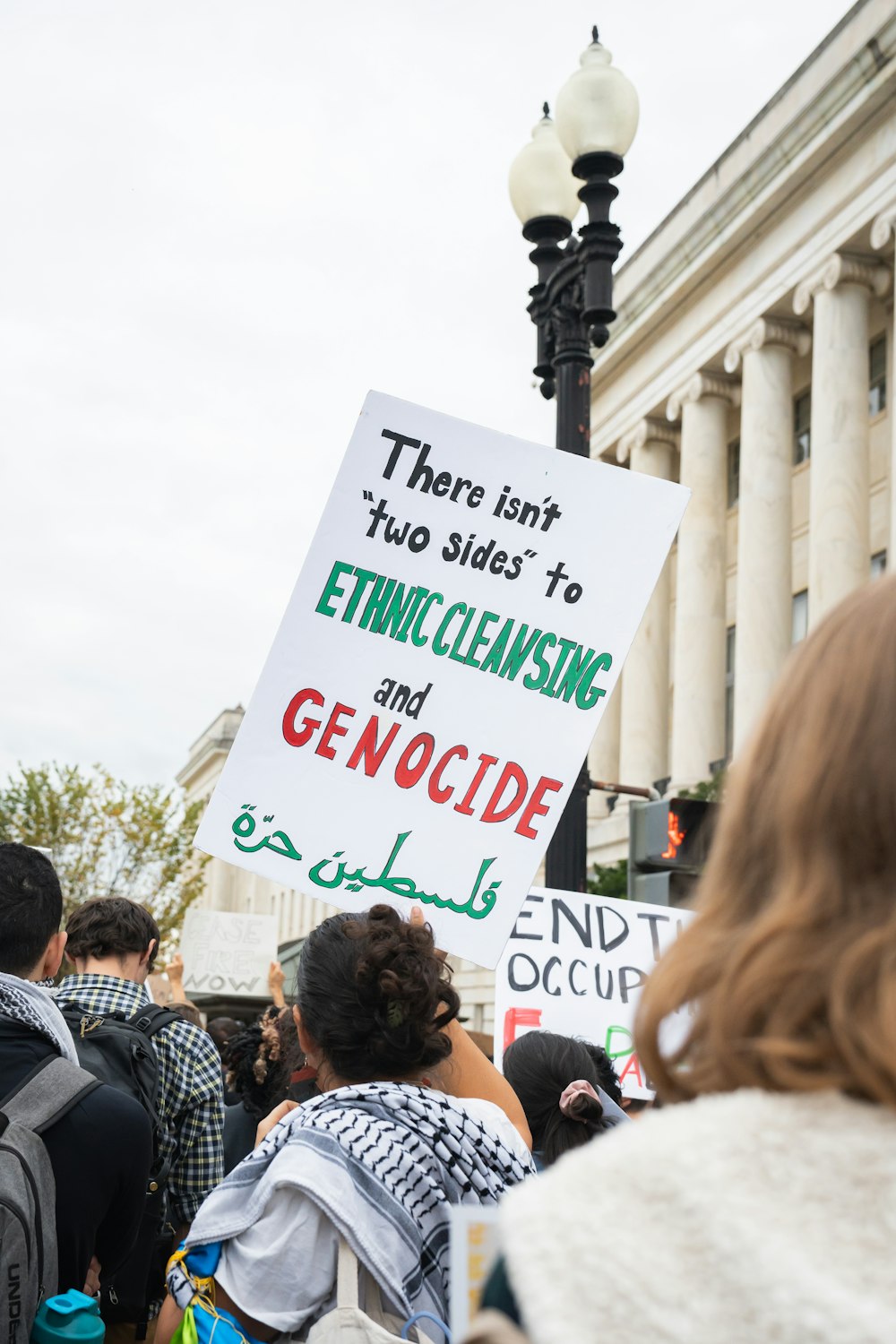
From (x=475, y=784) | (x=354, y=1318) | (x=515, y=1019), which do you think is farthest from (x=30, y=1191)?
(x=515, y=1019)

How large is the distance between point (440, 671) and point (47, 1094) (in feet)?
5.84

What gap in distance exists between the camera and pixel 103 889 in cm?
4244

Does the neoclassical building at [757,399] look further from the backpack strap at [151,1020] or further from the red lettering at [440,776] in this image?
the backpack strap at [151,1020]

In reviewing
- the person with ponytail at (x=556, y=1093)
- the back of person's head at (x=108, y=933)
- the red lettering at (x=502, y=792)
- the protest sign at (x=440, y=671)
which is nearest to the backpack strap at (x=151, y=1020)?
the back of person's head at (x=108, y=933)

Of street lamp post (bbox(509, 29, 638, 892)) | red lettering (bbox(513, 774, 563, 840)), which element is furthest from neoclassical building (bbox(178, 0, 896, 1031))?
red lettering (bbox(513, 774, 563, 840))

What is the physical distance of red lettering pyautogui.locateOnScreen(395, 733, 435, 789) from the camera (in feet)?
14.6

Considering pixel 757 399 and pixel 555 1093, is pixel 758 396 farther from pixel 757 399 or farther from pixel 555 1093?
pixel 555 1093

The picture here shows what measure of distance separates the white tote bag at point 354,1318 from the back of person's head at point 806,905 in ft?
4.61

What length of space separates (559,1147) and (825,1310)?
3.11m

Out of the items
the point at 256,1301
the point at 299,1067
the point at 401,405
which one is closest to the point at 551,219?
the point at 401,405

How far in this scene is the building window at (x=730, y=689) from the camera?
29.9m

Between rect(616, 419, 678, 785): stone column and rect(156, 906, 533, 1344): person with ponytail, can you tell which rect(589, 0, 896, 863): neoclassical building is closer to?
rect(616, 419, 678, 785): stone column

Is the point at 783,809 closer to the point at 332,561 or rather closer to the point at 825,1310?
the point at 825,1310

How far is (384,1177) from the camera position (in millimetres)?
2713
